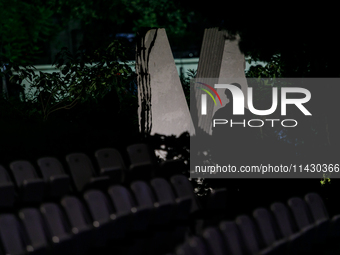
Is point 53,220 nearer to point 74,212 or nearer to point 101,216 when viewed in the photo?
point 74,212

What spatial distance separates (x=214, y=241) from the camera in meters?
3.66

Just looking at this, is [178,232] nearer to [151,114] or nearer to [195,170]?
[195,170]

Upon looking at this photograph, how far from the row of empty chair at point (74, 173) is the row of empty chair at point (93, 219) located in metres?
0.47

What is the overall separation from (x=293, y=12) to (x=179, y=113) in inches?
103

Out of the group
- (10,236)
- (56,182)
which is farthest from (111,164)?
(10,236)

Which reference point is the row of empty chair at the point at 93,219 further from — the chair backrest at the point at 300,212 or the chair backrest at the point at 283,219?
the chair backrest at the point at 300,212

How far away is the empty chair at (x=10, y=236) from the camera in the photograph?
3666 millimetres

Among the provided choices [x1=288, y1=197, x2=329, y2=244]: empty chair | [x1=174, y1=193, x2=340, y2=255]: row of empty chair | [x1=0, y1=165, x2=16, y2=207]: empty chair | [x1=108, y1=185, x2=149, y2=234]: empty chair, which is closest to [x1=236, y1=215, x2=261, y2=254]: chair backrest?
[x1=174, y1=193, x2=340, y2=255]: row of empty chair

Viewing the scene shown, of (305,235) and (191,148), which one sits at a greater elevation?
(191,148)

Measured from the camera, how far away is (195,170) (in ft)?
20.5

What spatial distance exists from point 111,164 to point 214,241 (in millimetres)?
2221

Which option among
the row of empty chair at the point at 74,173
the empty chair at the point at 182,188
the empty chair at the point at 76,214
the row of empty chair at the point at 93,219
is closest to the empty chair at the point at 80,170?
the row of empty chair at the point at 74,173

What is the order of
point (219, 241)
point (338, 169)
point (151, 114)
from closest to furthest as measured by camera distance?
point (219, 241) < point (338, 169) < point (151, 114)

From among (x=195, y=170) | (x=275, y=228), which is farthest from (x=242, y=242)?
(x=195, y=170)
